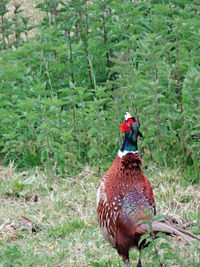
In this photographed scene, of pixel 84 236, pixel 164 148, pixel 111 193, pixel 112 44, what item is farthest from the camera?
pixel 112 44

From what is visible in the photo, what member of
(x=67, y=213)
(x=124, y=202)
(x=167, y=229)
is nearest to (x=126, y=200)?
(x=124, y=202)

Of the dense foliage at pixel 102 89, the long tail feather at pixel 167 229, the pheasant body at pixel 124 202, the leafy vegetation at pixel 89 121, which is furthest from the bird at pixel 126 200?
the dense foliage at pixel 102 89

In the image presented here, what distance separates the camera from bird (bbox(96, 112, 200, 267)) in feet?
14.6

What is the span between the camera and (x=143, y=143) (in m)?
6.41

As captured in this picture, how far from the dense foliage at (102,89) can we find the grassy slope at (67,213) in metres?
0.27

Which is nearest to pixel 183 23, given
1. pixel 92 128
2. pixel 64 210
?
pixel 92 128

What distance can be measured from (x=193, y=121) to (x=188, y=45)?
101 centimetres

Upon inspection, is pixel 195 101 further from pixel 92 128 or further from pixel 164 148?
pixel 92 128

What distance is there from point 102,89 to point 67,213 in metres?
1.40

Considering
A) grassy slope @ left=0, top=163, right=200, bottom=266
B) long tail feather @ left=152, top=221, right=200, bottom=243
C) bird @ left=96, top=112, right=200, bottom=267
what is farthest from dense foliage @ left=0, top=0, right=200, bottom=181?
long tail feather @ left=152, top=221, right=200, bottom=243

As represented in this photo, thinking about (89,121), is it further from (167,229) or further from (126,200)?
(167,229)

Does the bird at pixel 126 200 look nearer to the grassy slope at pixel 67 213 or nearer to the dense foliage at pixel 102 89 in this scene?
the grassy slope at pixel 67 213

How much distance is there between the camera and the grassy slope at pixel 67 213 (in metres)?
5.16

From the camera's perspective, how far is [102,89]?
659cm
